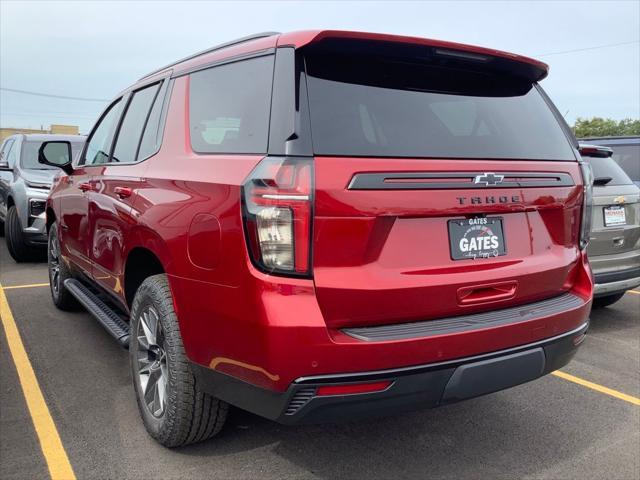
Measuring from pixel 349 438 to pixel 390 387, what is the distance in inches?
40.4

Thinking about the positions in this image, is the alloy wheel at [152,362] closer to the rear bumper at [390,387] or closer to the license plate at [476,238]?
the rear bumper at [390,387]

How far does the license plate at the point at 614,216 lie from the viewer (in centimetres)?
486

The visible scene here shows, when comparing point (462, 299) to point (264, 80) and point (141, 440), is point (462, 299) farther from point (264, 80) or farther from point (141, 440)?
point (141, 440)

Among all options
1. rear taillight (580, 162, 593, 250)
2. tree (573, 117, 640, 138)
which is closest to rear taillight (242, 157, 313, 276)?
rear taillight (580, 162, 593, 250)

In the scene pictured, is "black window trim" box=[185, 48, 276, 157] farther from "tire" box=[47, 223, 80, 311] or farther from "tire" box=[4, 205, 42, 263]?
"tire" box=[4, 205, 42, 263]

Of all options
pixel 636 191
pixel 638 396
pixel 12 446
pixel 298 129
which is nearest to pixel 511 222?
pixel 298 129

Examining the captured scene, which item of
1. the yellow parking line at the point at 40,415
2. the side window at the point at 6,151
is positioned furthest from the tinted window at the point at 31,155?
the yellow parking line at the point at 40,415

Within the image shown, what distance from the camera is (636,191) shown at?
16.7 ft

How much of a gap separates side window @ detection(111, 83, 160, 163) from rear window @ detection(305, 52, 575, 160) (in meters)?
1.51

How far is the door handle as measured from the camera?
3.09 metres

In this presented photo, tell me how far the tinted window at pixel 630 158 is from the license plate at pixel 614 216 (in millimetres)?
2680

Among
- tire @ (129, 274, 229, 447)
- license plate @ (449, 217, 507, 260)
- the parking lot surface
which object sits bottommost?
the parking lot surface

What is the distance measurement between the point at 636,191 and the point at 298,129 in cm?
423

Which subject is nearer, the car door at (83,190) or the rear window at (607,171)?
the car door at (83,190)
